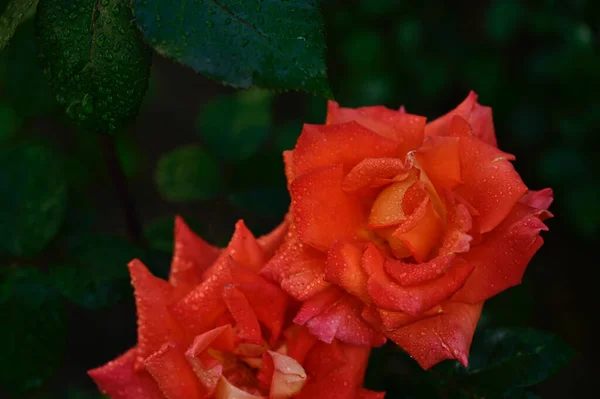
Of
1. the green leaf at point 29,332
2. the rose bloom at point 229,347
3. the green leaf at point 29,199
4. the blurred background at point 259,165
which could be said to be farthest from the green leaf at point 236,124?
the rose bloom at point 229,347

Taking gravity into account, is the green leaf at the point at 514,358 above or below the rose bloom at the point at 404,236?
below

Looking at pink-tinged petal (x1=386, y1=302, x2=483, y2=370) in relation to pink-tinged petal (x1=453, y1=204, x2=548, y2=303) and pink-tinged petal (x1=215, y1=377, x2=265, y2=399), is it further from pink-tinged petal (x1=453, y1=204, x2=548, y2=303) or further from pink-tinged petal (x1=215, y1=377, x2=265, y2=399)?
pink-tinged petal (x1=215, y1=377, x2=265, y2=399)

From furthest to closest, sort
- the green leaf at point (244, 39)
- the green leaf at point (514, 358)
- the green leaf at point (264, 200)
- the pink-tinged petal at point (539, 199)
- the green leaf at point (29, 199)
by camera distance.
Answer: the green leaf at point (264, 200), the green leaf at point (29, 199), the green leaf at point (514, 358), the pink-tinged petal at point (539, 199), the green leaf at point (244, 39)

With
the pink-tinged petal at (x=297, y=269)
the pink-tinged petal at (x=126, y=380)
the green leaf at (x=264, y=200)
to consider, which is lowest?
the green leaf at (x=264, y=200)

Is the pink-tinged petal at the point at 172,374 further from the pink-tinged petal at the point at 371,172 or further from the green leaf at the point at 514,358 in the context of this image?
the green leaf at the point at 514,358

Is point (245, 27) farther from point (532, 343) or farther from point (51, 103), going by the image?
point (51, 103)

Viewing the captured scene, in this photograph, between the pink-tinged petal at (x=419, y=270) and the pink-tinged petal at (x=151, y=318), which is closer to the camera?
the pink-tinged petal at (x=419, y=270)

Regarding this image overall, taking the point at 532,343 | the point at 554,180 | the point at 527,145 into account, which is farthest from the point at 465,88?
the point at 532,343

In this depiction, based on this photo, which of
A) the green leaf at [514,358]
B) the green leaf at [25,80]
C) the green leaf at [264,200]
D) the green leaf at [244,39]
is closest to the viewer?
the green leaf at [244,39]
